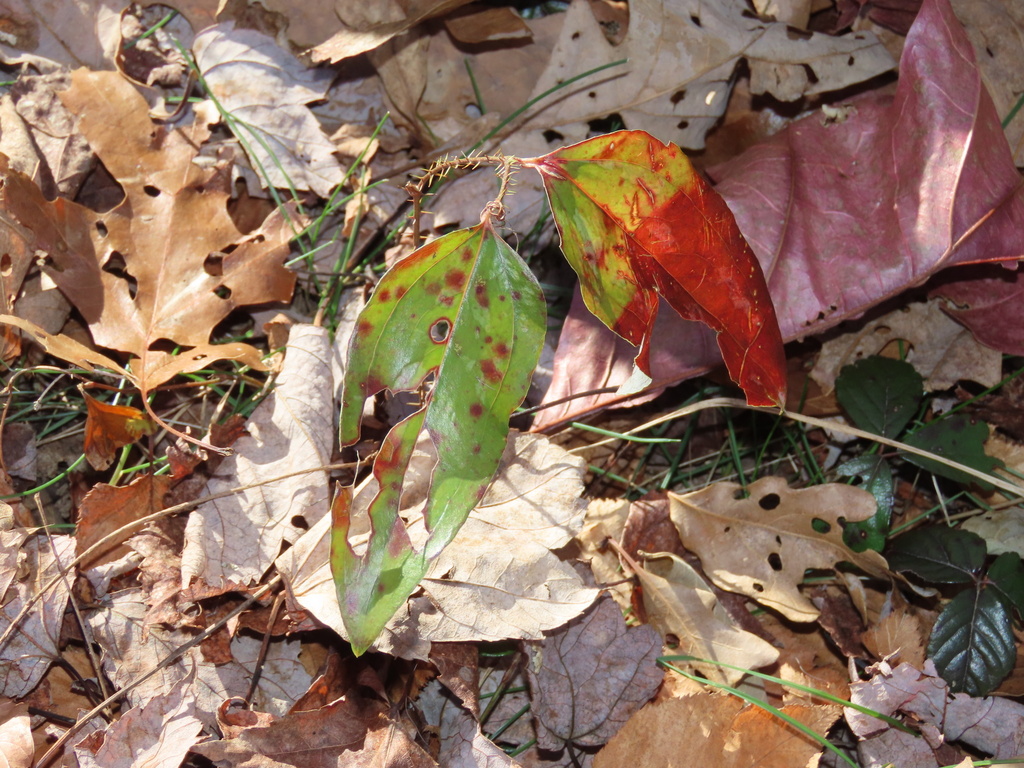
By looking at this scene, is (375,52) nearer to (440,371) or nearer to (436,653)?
(440,371)

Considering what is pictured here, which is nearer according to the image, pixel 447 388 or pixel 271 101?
pixel 447 388

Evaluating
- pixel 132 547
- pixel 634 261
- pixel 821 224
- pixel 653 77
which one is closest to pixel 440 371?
pixel 634 261

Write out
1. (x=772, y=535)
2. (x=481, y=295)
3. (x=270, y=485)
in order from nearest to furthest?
(x=481, y=295) < (x=270, y=485) < (x=772, y=535)

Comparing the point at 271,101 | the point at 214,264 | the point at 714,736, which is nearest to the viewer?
the point at 714,736

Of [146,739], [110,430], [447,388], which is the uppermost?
[447,388]

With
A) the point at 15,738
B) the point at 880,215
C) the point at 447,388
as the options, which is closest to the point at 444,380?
the point at 447,388

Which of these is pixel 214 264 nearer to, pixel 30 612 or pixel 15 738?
pixel 30 612

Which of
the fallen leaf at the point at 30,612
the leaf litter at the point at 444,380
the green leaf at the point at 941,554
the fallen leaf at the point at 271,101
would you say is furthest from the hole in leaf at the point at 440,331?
the green leaf at the point at 941,554
